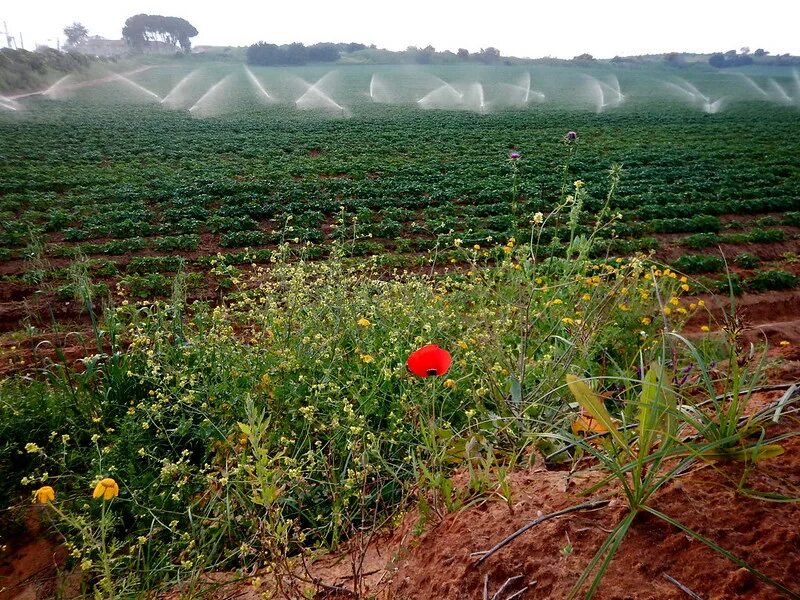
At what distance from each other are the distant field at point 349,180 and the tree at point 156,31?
51495 millimetres

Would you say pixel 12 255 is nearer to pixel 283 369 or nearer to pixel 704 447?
pixel 283 369

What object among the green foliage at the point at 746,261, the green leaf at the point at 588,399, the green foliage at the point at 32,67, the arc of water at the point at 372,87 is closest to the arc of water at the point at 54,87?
the green foliage at the point at 32,67

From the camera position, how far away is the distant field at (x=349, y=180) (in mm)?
10094

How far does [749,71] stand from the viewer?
73375 millimetres

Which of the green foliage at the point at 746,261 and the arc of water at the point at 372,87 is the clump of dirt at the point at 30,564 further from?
the arc of water at the point at 372,87

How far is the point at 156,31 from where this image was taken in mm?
86062

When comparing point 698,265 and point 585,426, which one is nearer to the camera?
point 585,426

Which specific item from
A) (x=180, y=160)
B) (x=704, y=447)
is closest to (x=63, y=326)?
(x=704, y=447)

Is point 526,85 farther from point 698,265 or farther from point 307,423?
point 307,423

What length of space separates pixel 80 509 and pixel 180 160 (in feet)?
65.9

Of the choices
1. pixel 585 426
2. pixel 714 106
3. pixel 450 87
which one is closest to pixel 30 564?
pixel 585 426

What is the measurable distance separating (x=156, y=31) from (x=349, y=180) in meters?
93.4

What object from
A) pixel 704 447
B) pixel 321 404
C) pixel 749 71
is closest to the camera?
pixel 704 447

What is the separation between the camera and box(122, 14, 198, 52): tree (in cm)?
8356
